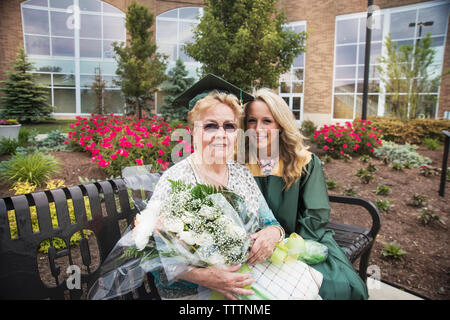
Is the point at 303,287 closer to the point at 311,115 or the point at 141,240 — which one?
the point at 141,240

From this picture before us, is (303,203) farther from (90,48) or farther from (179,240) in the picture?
(90,48)

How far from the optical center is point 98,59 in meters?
16.9

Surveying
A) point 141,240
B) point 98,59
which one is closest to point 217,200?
point 141,240

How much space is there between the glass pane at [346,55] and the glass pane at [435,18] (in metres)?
3.13

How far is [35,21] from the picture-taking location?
16.0 metres

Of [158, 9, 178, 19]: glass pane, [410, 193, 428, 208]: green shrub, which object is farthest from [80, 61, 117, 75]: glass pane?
[410, 193, 428, 208]: green shrub

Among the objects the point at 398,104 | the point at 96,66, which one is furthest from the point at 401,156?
the point at 96,66

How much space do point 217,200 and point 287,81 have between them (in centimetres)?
1660

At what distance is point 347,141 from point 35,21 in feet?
58.2

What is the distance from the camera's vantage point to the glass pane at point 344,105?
15879 mm

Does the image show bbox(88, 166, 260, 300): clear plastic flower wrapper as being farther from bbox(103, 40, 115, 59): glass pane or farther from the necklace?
bbox(103, 40, 115, 59): glass pane

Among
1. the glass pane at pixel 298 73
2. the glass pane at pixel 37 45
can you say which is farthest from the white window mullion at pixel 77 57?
Result: the glass pane at pixel 298 73

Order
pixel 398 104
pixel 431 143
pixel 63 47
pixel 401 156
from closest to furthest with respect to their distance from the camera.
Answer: pixel 401 156
pixel 431 143
pixel 398 104
pixel 63 47

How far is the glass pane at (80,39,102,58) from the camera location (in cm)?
1669
